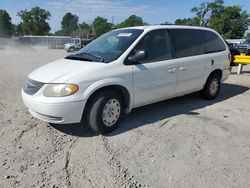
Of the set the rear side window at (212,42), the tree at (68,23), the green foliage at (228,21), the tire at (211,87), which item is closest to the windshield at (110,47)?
the rear side window at (212,42)

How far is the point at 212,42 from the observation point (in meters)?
6.18

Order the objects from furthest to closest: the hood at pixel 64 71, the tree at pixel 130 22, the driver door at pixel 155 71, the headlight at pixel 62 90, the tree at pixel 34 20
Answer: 1. the tree at pixel 34 20
2. the tree at pixel 130 22
3. the driver door at pixel 155 71
4. the hood at pixel 64 71
5. the headlight at pixel 62 90

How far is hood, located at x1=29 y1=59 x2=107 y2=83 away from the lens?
12.5 feet

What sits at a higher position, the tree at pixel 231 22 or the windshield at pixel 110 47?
the tree at pixel 231 22

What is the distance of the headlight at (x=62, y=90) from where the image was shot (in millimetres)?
3713

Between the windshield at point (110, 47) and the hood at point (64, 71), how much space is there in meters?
0.24

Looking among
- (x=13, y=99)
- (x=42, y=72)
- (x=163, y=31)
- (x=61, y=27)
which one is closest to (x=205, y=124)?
(x=163, y=31)

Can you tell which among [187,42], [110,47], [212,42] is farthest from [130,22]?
[110,47]

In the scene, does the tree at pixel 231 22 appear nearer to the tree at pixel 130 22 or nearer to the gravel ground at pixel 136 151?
the tree at pixel 130 22

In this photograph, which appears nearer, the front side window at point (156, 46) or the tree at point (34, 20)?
the front side window at point (156, 46)

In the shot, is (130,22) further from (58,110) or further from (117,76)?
(58,110)

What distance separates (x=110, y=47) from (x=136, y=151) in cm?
204

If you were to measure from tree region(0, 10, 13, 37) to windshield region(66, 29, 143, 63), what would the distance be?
8496cm

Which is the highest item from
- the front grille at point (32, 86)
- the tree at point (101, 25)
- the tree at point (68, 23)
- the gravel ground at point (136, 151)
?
the tree at point (68, 23)
